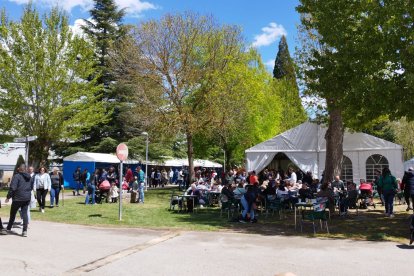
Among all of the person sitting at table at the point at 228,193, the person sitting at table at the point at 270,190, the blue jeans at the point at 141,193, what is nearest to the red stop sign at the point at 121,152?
the person sitting at table at the point at 228,193

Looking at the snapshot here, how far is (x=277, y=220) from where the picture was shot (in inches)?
562

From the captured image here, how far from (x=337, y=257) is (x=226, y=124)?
744 inches

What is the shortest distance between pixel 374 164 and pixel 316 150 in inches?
134

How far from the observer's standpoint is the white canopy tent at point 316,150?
76.6 ft

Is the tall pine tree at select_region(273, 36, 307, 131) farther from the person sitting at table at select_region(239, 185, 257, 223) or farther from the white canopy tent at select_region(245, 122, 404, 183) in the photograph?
the person sitting at table at select_region(239, 185, 257, 223)

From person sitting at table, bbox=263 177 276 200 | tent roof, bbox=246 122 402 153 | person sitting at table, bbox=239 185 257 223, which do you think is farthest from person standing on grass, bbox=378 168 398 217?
tent roof, bbox=246 122 402 153

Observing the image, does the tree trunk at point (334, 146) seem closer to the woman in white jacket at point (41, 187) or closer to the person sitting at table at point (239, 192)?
the person sitting at table at point (239, 192)

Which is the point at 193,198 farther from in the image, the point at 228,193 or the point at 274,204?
the point at 274,204

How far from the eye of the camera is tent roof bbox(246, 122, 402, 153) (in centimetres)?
2405

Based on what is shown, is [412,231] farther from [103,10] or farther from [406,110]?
[103,10]

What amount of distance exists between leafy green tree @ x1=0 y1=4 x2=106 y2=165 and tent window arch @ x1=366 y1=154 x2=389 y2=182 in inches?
708

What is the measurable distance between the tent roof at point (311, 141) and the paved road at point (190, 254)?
14.8m

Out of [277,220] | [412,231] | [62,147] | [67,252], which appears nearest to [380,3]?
[412,231]

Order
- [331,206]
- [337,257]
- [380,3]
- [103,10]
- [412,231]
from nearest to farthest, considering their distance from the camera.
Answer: [337,257], [412,231], [380,3], [331,206], [103,10]
